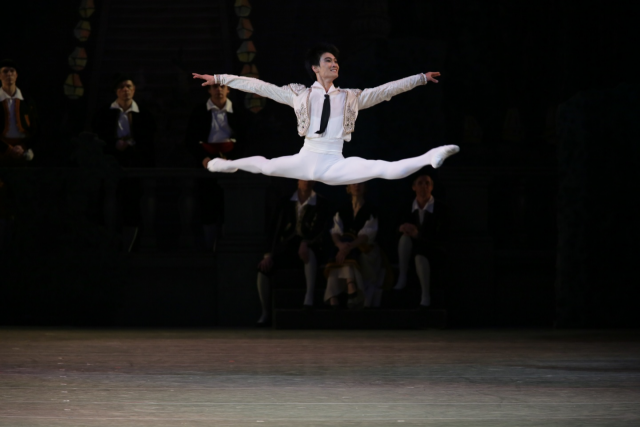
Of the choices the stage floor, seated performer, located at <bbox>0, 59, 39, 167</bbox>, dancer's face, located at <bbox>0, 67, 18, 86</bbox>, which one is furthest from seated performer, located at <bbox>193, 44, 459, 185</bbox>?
dancer's face, located at <bbox>0, 67, 18, 86</bbox>

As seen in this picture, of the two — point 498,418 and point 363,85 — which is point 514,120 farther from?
point 498,418

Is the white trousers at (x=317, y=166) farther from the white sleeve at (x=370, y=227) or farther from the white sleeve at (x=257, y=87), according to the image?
the white sleeve at (x=370, y=227)

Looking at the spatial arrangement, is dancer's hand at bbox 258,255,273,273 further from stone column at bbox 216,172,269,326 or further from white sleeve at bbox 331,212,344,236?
white sleeve at bbox 331,212,344,236

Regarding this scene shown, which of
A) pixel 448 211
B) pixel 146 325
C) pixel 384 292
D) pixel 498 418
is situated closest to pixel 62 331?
pixel 146 325

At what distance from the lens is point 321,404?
7086 millimetres

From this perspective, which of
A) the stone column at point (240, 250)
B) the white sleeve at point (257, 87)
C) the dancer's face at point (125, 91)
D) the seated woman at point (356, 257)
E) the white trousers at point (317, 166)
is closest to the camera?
the white trousers at point (317, 166)

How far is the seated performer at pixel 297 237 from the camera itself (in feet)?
36.7

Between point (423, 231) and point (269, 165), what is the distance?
347 centimetres

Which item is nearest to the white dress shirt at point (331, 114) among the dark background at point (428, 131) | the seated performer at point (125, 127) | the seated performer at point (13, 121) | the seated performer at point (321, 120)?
the seated performer at point (321, 120)

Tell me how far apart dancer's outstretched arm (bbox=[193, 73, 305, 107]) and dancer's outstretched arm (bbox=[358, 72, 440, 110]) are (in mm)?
441

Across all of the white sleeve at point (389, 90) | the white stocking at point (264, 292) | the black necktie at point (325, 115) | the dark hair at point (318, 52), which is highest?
the dark hair at point (318, 52)

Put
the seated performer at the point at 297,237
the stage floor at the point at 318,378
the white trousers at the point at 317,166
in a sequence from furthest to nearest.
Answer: the seated performer at the point at 297,237 → the white trousers at the point at 317,166 → the stage floor at the point at 318,378

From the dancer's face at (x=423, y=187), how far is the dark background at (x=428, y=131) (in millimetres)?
538

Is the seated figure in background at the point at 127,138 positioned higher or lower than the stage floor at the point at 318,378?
higher
